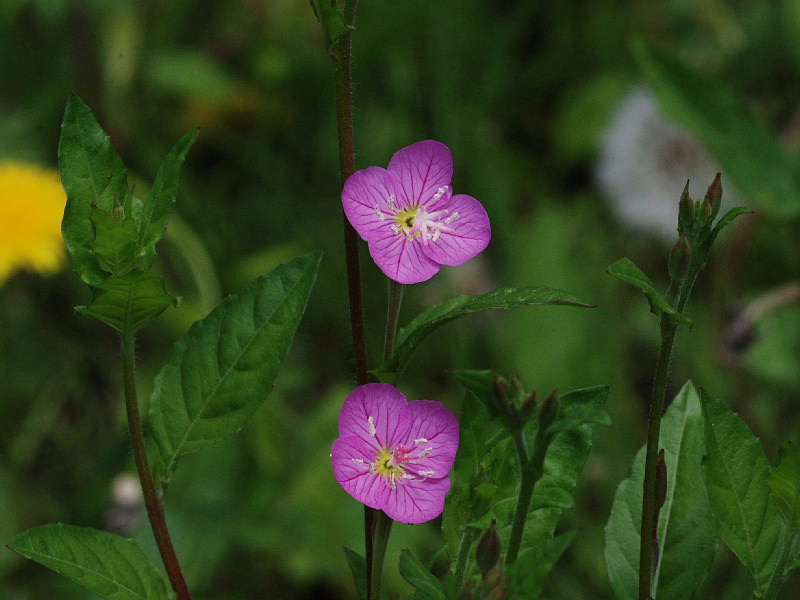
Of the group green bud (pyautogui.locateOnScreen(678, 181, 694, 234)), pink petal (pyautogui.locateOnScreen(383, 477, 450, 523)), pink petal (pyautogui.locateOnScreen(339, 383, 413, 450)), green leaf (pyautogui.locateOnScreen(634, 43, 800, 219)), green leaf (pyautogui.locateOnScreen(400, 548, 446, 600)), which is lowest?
green leaf (pyautogui.locateOnScreen(400, 548, 446, 600))

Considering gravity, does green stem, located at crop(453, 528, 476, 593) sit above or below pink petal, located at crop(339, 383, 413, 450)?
below

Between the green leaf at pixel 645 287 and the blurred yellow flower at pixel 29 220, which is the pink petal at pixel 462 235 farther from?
the blurred yellow flower at pixel 29 220

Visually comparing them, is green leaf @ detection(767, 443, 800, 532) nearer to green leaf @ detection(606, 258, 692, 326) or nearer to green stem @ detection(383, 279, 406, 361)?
green leaf @ detection(606, 258, 692, 326)

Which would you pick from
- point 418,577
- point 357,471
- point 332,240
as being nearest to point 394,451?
point 357,471

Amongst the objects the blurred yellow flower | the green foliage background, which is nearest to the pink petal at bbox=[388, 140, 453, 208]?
the green foliage background

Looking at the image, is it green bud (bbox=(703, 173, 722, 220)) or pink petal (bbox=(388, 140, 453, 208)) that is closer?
green bud (bbox=(703, 173, 722, 220))

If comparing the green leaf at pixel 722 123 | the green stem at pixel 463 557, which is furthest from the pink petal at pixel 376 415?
the green leaf at pixel 722 123

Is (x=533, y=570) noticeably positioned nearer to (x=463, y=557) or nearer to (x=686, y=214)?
(x=463, y=557)
